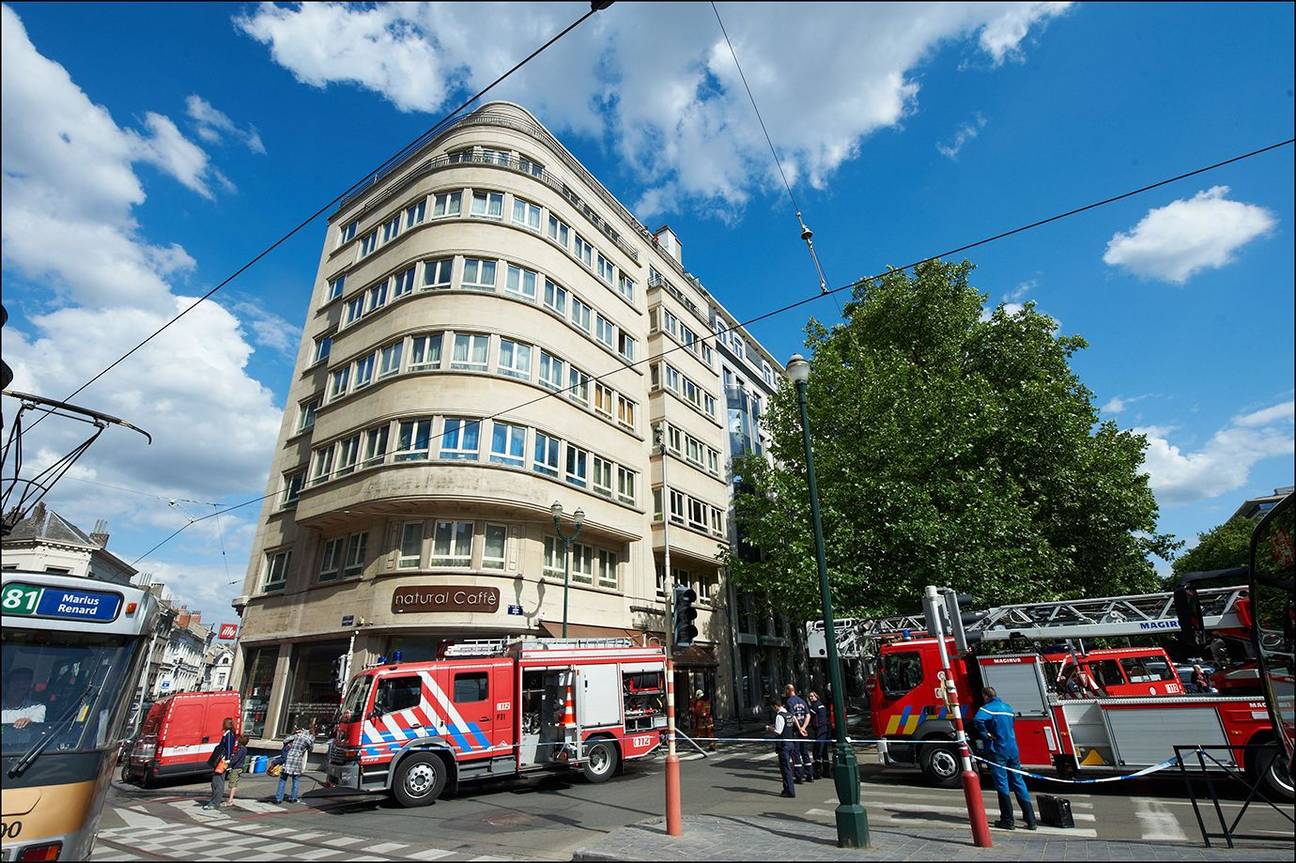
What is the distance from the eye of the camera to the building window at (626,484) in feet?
85.9

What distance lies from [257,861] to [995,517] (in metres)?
17.3

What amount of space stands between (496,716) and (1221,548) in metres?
52.9

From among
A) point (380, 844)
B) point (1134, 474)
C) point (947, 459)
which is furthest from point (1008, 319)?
point (380, 844)

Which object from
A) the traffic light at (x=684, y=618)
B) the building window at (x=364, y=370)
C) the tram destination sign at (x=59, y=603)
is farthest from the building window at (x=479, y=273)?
the tram destination sign at (x=59, y=603)

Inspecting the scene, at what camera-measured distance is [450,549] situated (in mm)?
20469

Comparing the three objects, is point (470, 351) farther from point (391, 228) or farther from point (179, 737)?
point (179, 737)

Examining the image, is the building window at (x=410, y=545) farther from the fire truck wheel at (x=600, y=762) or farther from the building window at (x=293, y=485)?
the fire truck wheel at (x=600, y=762)

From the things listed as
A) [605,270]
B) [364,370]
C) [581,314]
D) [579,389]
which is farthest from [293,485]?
[605,270]

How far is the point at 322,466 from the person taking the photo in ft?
78.3

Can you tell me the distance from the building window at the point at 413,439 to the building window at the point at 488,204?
9.09 metres

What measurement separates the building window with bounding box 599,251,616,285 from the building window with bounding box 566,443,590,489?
9.38 metres

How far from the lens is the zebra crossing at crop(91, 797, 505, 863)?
808cm

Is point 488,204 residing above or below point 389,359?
above

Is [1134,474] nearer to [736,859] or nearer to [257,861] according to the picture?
[736,859]
